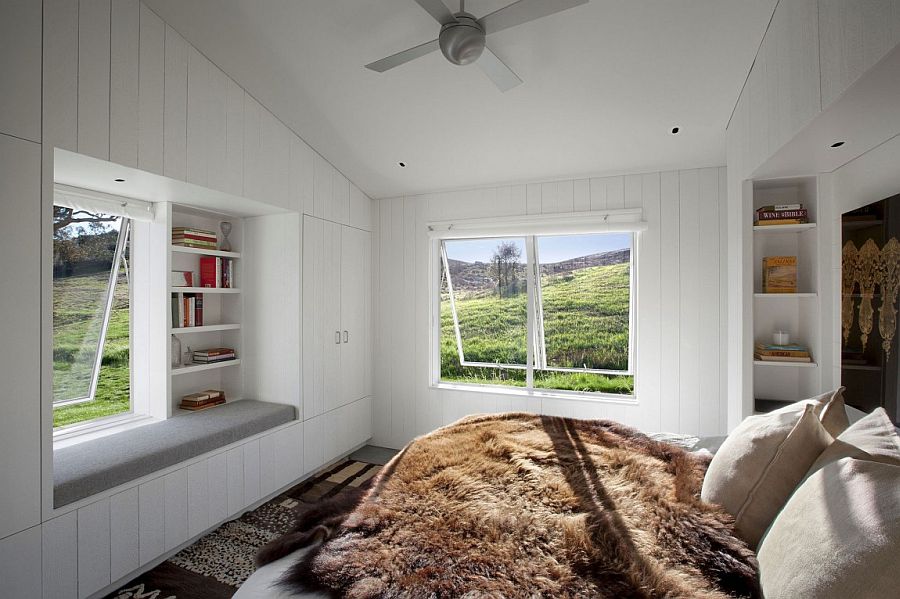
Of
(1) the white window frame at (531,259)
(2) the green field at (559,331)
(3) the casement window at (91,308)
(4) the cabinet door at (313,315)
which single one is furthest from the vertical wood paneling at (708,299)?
(3) the casement window at (91,308)

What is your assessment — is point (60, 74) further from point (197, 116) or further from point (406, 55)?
point (406, 55)

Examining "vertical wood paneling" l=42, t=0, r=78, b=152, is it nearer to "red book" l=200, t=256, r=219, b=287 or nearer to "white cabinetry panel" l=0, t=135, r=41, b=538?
"white cabinetry panel" l=0, t=135, r=41, b=538

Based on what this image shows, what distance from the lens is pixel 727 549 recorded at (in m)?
1.14

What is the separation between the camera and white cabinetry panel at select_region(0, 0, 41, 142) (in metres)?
1.76

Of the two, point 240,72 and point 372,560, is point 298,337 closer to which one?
point 240,72

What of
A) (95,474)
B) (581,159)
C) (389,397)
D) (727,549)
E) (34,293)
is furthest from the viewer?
(389,397)

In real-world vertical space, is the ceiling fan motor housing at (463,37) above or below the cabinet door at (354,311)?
above

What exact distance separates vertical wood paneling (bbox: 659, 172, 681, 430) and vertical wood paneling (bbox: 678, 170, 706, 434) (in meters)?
0.03

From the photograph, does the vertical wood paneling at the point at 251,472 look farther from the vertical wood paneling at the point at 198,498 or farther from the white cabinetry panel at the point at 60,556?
the white cabinetry panel at the point at 60,556

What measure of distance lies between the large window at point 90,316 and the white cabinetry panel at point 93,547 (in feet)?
2.74

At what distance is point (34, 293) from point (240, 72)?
1.68m

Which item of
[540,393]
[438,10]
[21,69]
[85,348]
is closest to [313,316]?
[85,348]

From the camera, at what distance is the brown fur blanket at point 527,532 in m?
1.07

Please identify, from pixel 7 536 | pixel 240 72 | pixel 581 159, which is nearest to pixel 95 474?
pixel 7 536
